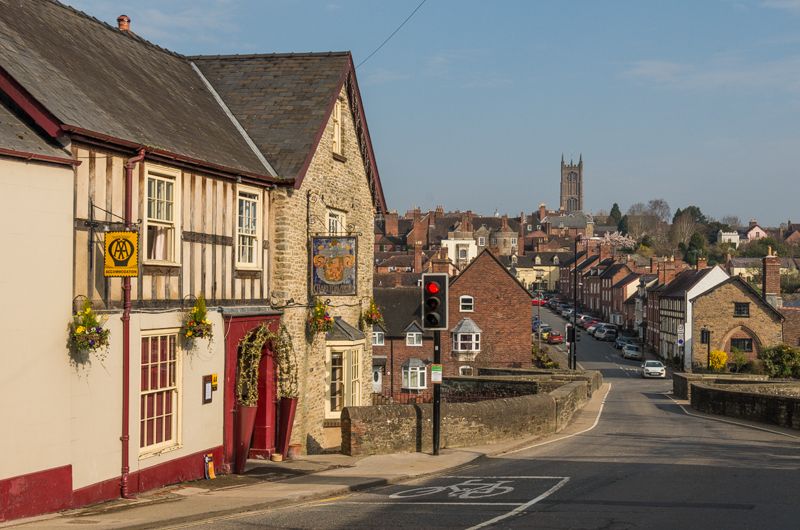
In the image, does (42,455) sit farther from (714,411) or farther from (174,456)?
(714,411)

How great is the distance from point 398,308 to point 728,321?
2889cm

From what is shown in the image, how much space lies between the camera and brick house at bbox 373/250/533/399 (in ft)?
216

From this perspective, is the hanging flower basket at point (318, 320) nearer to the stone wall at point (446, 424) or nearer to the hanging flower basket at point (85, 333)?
the stone wall at point (446, 424)

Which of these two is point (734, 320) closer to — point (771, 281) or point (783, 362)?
point (771, 281)

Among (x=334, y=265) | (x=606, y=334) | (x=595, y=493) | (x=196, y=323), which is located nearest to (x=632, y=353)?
(x=606, y=334)

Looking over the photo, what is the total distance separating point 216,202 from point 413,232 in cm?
14134

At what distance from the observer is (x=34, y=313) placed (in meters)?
13.8

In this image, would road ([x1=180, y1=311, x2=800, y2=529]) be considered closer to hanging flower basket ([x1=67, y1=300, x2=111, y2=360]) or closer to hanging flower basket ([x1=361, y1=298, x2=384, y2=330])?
hanging flower basket ([x1=67, y1=300, x2=111, y2=360])

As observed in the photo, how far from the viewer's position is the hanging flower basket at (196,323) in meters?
17.6

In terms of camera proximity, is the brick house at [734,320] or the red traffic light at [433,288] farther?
the brick house at [734,320]

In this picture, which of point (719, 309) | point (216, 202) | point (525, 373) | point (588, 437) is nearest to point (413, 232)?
point (719, 309)

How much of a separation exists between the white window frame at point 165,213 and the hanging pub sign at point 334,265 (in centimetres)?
550

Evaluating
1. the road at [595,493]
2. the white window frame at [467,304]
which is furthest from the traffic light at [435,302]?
the white window frame at [467,304]

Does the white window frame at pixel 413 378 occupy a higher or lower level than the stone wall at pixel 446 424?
lower
